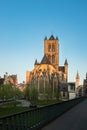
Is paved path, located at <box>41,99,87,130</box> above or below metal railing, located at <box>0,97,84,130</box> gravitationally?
below

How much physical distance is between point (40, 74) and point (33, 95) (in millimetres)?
84565

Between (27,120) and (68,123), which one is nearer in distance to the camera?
(27,120)

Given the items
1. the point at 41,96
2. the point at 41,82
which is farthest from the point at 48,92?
the point at 41,82

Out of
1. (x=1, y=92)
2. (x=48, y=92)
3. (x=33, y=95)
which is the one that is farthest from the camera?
(x=48, y=92)

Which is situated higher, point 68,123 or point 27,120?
point 27,120

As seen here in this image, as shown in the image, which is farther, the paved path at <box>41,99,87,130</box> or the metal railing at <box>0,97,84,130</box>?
the paved path at <box>41,99,87,130</box>

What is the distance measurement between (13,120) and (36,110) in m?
4.88

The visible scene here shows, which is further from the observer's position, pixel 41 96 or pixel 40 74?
pixel 40 74

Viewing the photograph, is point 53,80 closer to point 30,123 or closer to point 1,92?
point 1,92

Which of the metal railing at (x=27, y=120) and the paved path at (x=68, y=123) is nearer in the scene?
the metal railing at (x=27, y=120)

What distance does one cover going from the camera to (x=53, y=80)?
7756 inches

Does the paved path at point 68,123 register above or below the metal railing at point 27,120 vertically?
below

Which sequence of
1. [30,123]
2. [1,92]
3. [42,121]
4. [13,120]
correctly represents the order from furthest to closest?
[1,92], [42,121], [30,123], [13,120]

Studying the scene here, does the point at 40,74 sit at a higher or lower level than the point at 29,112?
higher
